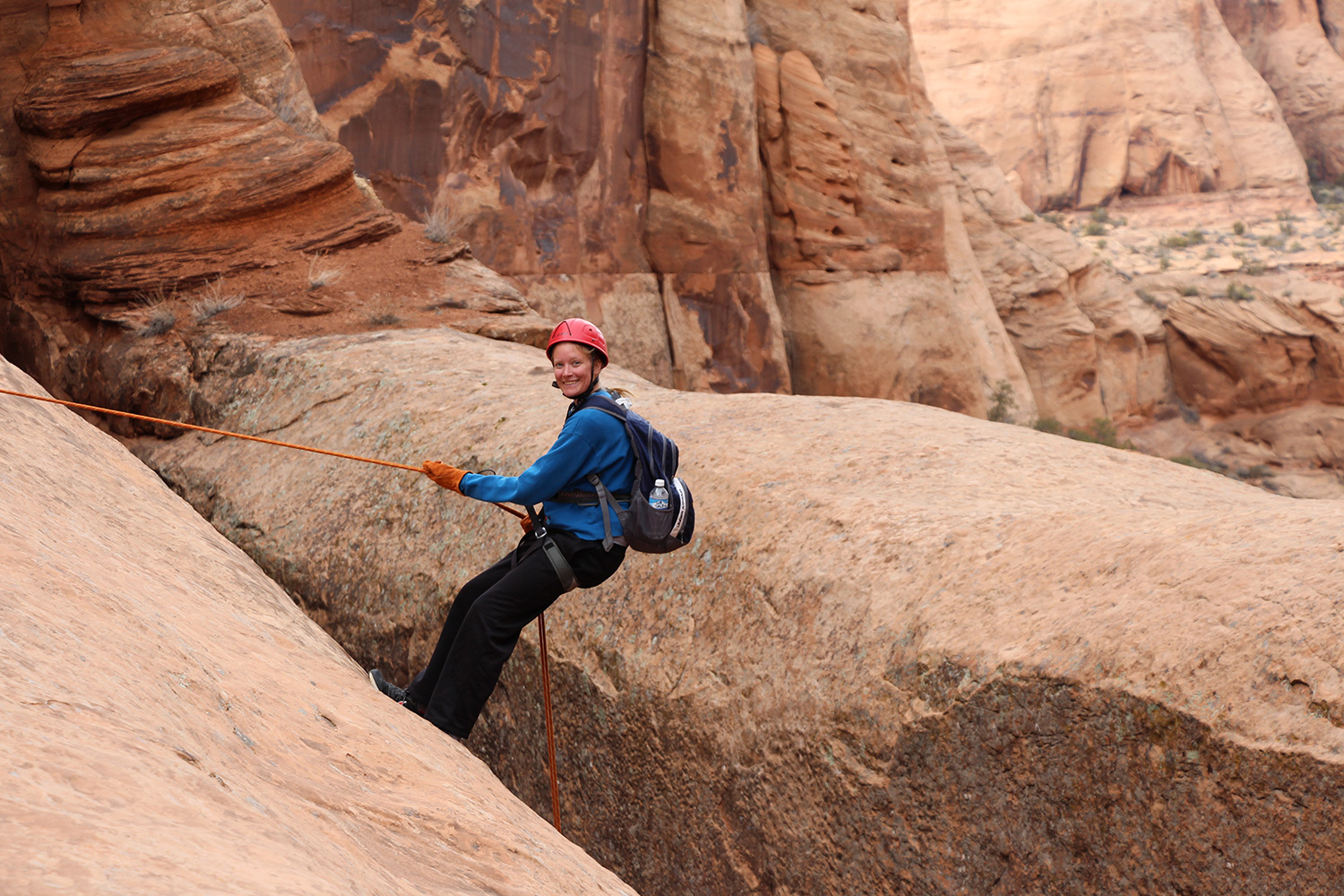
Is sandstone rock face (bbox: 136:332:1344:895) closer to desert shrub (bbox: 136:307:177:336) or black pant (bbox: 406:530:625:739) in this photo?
black pant (bbox: 406:530:625:739)

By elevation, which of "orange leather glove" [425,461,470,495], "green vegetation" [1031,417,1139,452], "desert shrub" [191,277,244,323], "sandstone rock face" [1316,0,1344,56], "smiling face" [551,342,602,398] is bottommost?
"green vegetation" [1031,417,1139,452]

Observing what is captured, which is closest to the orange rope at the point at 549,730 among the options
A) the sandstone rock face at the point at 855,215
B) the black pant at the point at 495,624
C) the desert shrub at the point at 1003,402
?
the black pant at the point at 495,624

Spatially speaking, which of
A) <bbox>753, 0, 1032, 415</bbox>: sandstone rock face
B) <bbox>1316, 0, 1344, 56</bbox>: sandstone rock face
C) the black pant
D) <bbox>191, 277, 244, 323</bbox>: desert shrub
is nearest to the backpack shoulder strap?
the black pant

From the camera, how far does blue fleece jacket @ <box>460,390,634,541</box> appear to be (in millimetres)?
4613

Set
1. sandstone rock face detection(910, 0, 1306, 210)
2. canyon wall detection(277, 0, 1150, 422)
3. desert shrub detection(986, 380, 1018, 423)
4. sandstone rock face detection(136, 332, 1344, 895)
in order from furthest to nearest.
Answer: sandstone rock face detection(910, 0, 1306, 210)
desert shrub detection(986, 380, 1018, 423)
canyon wall detection(277, 0, 1150, 422)
sandstone rock face detection(136, 332, 1344, 895)

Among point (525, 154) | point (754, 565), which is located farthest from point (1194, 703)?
point (525, 154)

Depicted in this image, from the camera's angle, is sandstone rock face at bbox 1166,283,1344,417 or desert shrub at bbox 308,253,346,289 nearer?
desert shrub at bbox 308,253,346,289

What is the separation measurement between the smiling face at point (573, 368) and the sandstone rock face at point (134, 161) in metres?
5.92

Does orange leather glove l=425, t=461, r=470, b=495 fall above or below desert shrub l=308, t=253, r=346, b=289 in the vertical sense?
above

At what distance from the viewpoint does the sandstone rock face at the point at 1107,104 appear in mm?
38469

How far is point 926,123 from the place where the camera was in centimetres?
2380

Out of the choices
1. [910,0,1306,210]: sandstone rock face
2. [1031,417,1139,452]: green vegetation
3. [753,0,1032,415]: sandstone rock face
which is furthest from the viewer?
[910,0,1306,210]: sandstone rock face

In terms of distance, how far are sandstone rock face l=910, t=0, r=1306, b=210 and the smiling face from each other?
37416 mm

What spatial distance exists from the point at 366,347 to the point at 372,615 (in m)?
2.72
